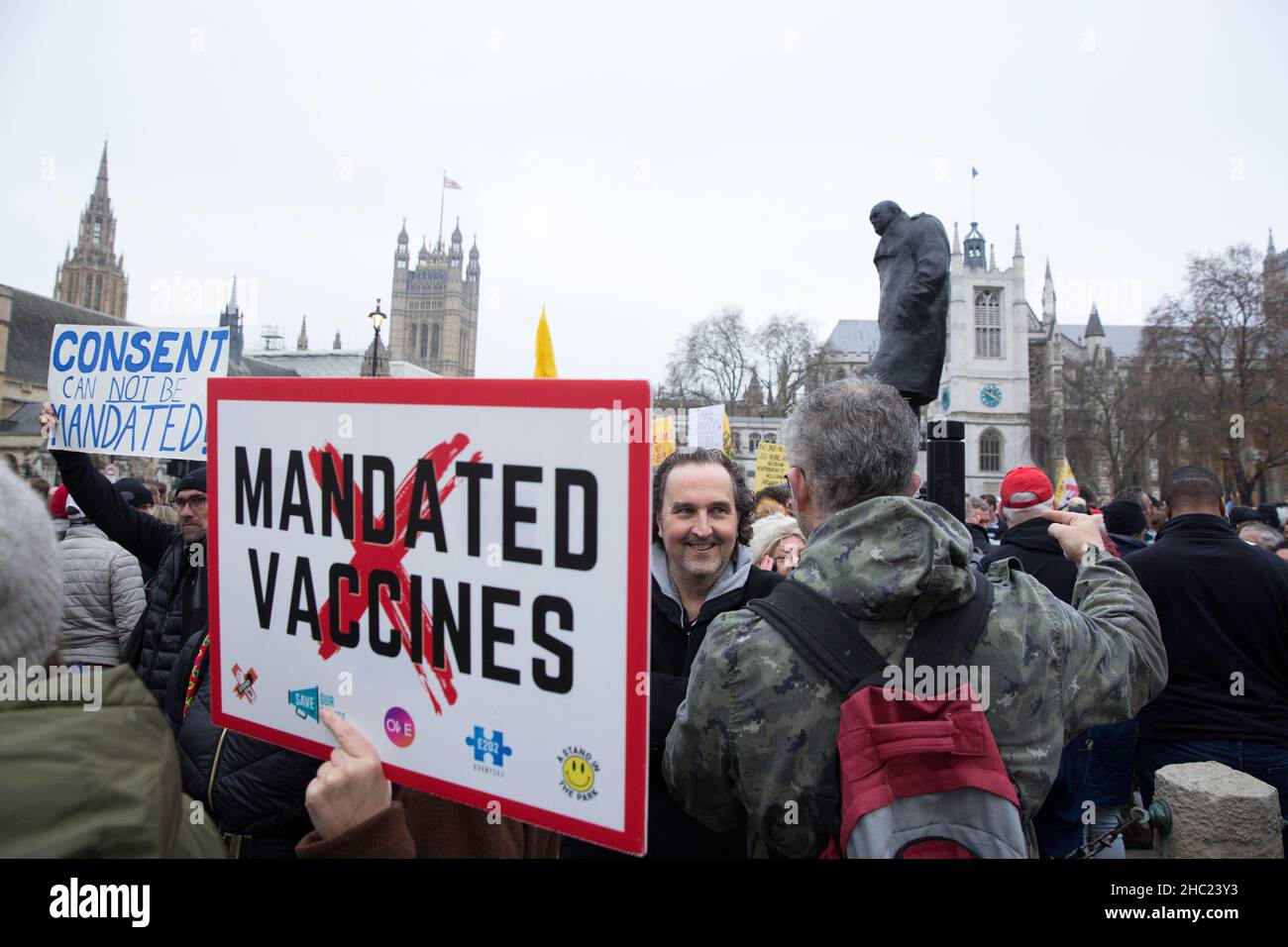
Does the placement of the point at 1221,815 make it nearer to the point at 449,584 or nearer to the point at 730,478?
the point at 730,478

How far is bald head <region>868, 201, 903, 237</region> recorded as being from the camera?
4.90 metres

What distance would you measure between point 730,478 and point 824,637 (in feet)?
4.27

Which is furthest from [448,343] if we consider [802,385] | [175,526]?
[175,526]

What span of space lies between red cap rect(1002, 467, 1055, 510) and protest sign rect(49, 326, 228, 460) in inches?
147

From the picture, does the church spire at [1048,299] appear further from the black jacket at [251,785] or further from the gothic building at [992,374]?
the black jacket at [251,785]

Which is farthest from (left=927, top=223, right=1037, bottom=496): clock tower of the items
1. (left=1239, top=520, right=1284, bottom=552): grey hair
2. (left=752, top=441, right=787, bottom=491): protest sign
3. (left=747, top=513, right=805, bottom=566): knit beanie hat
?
(left=747, top=513, right=805, bottom=566): knit beanie hat

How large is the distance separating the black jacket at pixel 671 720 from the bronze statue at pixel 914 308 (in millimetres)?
2399

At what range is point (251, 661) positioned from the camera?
72.6 inches

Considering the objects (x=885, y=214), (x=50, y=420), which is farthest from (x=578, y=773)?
(x=885, y=214)

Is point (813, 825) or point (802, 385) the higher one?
point (802, 385)
